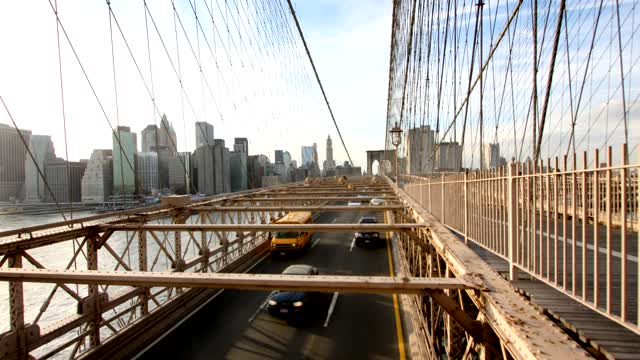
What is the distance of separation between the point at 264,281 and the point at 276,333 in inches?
306

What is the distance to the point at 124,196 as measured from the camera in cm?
1047

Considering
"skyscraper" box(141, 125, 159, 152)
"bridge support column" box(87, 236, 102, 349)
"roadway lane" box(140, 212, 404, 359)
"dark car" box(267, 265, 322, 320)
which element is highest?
"skyscraper" box(141, 125, 159, 152)

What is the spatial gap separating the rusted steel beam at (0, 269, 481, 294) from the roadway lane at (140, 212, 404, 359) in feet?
18.6

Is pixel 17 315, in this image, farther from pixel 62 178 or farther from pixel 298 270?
pixel 298 270

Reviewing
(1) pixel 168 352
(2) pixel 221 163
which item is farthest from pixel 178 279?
(2) pixel 221 163

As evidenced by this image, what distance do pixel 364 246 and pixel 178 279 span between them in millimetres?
20169

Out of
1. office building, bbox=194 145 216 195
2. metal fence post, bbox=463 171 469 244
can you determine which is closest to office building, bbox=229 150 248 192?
office building, bbox=194 145 216 195

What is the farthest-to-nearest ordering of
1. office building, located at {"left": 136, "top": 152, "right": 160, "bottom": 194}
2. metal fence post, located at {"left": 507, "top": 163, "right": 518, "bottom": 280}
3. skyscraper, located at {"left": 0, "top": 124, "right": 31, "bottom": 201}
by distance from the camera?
office building, located at {"left": 136, "top": 152, "right": 160, "bottom": 194}
skyscraper, located at {"left": 0, "top": 124, "right": 31, "bottom": 201}
metal fence post, located at {"left": 507, "top": 163, "right": 518, "bottom": 280}

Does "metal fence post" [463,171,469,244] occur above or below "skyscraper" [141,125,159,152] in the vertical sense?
below

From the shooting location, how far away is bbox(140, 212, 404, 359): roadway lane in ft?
31.1

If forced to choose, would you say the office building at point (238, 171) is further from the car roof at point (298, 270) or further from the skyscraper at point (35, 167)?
Answer: the skyscraper at point (35, 167)

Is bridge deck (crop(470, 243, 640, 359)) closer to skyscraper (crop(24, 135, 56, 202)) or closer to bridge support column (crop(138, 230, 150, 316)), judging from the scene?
bridge support column (crop(138, 230, 150, 316))

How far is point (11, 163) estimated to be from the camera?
913 centimetres

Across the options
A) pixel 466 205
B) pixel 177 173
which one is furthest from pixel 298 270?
pixel 466 205
